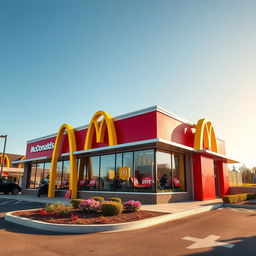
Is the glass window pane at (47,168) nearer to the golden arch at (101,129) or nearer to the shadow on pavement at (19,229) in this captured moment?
the golden arch at (101,129)

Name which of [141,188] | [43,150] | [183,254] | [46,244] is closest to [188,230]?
[183,254]

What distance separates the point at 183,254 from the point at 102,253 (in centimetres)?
184

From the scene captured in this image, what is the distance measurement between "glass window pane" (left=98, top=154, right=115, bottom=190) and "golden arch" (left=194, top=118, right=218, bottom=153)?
626cm

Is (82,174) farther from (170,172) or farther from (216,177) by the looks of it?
(216,177)

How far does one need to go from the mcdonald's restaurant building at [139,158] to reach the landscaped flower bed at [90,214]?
4.75m

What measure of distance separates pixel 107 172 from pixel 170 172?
472 centimetres

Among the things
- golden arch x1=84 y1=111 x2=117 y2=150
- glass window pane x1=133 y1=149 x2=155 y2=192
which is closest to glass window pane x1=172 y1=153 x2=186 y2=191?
glass window pane x1=133 y1=149 x2=155 y2=192

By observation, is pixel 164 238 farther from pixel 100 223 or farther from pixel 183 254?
pixel 100 223

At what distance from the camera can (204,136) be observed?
60.0 ft

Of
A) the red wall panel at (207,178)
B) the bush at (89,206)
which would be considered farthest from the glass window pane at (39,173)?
the red wall panel at (207,178)

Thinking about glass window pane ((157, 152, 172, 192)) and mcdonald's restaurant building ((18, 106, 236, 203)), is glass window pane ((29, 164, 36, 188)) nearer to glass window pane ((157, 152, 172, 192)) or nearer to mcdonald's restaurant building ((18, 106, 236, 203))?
mcdonald's restaurant building ((18, 106, 236, 203))

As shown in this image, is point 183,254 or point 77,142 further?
point 77,142

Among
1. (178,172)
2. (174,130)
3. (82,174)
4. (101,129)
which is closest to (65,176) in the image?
(82,174)

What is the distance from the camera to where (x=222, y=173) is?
21688mm
